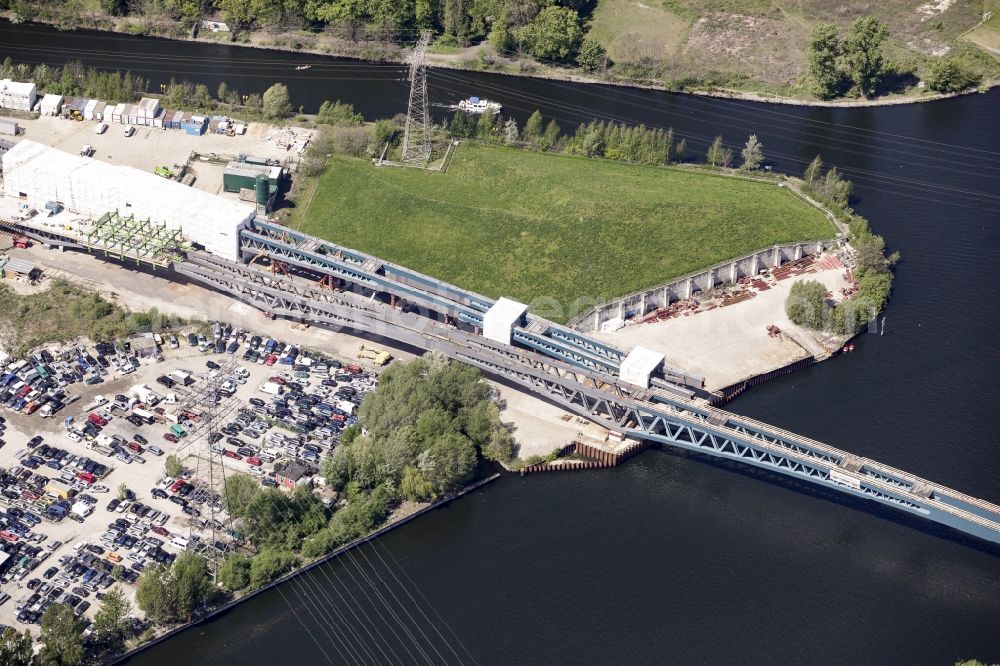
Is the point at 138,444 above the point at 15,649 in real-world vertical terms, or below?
above

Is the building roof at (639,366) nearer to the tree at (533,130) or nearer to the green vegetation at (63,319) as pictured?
the green vegetation at (63,319)

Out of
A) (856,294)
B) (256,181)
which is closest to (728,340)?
(856,294)

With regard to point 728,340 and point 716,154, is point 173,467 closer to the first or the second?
point 728,340

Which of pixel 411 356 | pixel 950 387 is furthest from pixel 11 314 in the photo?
pixel 950 387

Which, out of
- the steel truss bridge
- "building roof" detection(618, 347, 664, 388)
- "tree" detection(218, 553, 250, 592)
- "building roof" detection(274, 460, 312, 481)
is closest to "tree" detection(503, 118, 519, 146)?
the steel truss bridge

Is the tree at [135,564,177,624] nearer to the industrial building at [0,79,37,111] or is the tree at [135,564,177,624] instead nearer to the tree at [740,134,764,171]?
the industrial building at [0,79,37,111]

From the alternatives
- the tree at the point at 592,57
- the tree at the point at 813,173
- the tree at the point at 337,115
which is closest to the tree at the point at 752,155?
the tree at the point at 813,173

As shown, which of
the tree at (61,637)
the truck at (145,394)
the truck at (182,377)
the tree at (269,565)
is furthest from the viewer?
the truck at (182,377)
